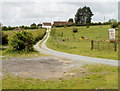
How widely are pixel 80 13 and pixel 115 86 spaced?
110 meters

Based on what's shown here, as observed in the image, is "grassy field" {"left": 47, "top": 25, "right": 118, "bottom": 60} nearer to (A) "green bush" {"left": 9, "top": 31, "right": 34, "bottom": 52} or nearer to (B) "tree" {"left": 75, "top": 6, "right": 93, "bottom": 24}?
(A) "green bush" {"left": 9, "top": 31, "right": 34, "bottom": 52}

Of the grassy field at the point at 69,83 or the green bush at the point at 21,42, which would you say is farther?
the green bush at the point at 21,42

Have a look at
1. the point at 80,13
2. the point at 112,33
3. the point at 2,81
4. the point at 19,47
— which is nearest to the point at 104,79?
the point at 2,81

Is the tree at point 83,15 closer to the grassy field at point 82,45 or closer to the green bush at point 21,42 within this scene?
the grassy field at point 82,45

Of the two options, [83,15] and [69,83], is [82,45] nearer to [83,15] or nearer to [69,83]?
[69,83]

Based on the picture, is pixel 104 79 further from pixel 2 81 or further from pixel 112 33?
pixel 112 33

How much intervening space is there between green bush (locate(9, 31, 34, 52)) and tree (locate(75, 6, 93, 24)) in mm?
91339

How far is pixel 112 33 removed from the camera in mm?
32062

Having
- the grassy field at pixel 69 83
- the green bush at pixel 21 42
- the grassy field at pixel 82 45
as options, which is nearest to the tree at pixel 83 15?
the grassy field at pixel 82 45

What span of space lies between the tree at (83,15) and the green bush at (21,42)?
91.3 m

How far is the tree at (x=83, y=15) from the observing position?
385ft

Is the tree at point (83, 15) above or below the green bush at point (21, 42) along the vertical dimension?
above

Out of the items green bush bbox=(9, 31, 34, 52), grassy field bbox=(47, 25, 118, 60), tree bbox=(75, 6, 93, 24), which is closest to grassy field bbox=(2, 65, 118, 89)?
grassy field bbox=(47, 25, 118, 60)

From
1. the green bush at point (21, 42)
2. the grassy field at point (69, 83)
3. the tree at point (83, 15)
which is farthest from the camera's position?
the tree at point (83, 15)
